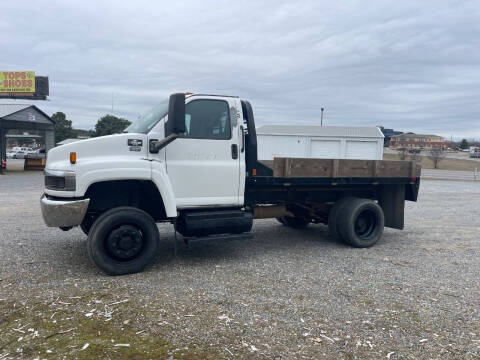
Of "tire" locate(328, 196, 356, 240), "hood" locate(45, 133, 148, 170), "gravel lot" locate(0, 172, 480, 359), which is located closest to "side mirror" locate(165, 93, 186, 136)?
"hood" locate(45, 133, 148, 170)

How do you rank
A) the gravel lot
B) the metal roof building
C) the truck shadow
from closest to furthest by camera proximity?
the gravel lot < the truck shadow < the metal roof building

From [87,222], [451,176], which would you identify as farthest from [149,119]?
[451,176]

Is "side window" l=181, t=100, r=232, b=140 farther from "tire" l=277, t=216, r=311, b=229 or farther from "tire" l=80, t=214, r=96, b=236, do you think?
"tire" l=277, t=216, r=311, b=229

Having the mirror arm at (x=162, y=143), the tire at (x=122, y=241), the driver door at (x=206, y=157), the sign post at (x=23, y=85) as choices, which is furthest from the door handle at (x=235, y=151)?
the sign post at (x=23, y=85)

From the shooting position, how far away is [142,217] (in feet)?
16.5

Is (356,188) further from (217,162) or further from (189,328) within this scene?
(189,328)

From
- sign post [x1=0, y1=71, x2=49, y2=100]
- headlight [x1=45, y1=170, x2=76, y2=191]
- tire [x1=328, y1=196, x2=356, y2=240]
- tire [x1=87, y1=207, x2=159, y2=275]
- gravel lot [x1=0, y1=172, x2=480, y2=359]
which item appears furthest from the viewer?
sign post [x1=0, y1=71, x2=49, y2=100]

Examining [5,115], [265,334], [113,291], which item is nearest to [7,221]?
[113,291]

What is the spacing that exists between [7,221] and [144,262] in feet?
17.6

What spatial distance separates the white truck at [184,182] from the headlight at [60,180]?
13 millimetres

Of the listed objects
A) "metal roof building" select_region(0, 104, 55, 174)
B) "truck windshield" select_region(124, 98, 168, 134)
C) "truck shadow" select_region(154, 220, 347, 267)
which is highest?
"metal roof building" select_region(0, 104, 55, 174)

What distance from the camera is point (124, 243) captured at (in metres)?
4.92

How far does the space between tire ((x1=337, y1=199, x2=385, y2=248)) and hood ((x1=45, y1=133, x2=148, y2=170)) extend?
3.74 meters

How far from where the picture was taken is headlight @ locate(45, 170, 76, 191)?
4660 mm
